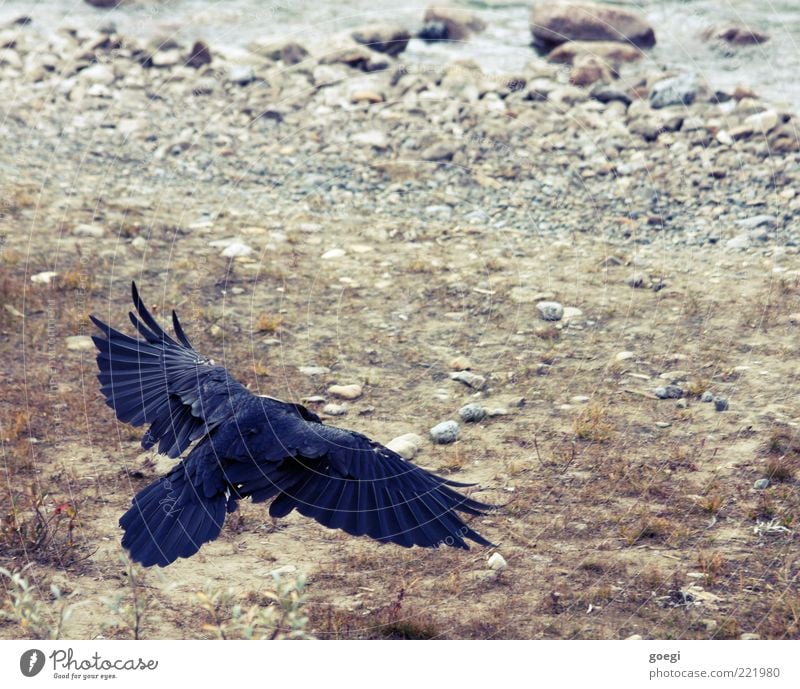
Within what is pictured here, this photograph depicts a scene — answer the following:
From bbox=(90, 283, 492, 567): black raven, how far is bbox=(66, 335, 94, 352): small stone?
356 cm

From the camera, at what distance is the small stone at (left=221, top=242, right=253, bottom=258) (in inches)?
539

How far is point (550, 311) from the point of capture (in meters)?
12.1

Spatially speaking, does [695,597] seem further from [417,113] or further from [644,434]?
[417,113]

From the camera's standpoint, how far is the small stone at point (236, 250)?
13.7 m

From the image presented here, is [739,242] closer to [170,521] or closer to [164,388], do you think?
[164,388]

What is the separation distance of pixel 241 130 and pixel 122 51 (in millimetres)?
4961

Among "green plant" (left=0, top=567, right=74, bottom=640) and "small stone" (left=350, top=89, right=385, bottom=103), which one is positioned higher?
"small stone" (left=350, top=89, right=385, bottom=103)

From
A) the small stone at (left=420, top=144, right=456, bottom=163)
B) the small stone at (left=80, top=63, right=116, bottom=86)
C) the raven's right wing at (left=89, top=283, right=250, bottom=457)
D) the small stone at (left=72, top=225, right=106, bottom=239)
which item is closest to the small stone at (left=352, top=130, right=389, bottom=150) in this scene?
the small stone at (left=420, top=144, right=456, bottom=163)

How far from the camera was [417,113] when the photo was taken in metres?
17.0

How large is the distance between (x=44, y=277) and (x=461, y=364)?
521 centimetres

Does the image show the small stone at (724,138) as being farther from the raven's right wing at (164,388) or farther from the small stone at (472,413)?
the raven's right wing at (164,388)

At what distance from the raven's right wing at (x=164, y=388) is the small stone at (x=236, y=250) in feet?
13.8

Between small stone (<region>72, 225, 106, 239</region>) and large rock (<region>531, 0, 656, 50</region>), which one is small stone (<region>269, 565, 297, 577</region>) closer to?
small stone (<region>72, 225, 106, 239</region>)
